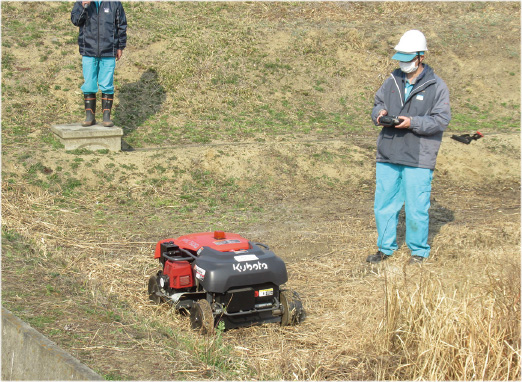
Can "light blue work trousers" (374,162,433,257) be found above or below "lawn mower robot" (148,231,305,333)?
above

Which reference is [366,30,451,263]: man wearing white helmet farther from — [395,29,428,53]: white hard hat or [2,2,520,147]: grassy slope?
[2,2,520,147]: grassy slope

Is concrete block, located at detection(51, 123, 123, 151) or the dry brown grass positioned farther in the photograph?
concrete block, located at detection(51, 123, 123, 151)

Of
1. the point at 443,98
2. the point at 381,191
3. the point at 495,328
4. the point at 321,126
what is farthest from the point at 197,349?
the point at 321,126

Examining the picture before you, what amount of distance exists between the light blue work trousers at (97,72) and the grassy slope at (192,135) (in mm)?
951

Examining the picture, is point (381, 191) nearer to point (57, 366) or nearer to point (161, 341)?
point (161, 341)

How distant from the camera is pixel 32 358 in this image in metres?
4.45

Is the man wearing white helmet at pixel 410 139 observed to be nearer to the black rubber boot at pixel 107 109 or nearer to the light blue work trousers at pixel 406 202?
the light blue work trousers at pixel 406 202

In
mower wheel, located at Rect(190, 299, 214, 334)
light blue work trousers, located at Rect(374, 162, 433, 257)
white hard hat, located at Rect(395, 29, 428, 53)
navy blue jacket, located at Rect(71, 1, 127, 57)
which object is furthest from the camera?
navy blue jacket, located at Rect(71, 1, 127, 57)

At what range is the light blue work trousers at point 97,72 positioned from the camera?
928cm

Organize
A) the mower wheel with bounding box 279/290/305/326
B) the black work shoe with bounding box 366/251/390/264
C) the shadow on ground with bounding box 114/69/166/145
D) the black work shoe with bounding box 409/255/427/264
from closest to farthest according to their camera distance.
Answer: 1. the mower wheel with bounding box 279/290/305/326
2. the black work shoe with bounding box 409/255/427/264
3. the black work shoe with bounding box 366/251/390/264
4. the shadow on ground with bounding box 114/69/166/145

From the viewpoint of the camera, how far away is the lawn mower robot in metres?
4.82

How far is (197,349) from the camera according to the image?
4.27m

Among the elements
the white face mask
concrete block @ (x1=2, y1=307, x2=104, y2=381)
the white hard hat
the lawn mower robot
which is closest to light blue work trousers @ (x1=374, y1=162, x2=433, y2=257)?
the white face mask

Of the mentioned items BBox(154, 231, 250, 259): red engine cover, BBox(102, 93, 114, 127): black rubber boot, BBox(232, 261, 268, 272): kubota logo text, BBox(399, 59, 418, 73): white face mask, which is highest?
BBox(399, 59, 418, 73): white face mask
